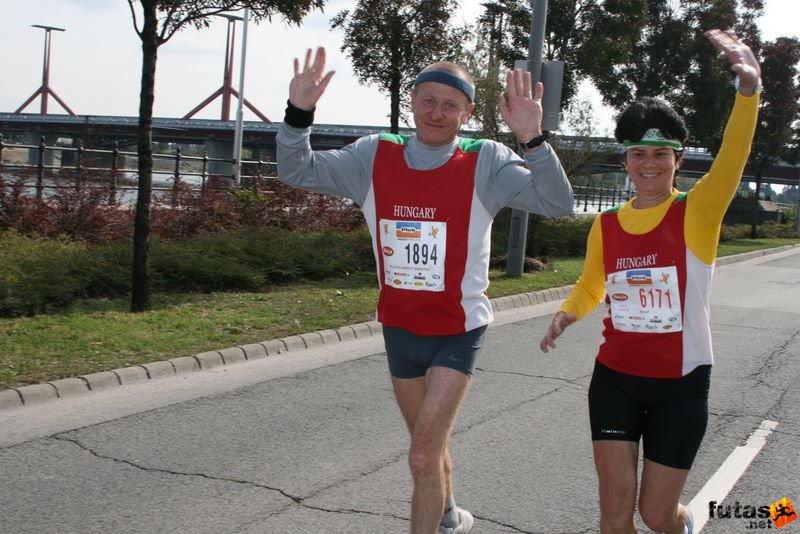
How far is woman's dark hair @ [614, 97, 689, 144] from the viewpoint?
11.5 ft

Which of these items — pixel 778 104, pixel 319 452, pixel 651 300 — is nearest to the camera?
pixel 651 300

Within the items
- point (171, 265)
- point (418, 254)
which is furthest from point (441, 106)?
point (171, 265)

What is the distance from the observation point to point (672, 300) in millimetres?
3463

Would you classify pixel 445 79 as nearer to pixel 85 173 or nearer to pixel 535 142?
pixel 535 142

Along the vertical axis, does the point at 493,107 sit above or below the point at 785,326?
above

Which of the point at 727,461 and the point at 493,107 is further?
the point at 493,107

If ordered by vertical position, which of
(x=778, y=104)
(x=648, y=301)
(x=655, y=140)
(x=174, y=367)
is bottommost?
(x=174, y=367)

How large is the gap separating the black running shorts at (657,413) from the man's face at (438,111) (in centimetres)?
115

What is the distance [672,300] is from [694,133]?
29.4m

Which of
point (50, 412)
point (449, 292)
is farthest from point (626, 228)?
point (50, 412)

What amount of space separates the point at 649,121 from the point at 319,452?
10.5 ft

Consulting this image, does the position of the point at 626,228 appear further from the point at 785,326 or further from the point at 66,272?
the point at 785,326

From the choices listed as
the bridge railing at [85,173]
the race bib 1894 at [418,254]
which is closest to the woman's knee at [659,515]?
the race bib 1894 at [418,254]

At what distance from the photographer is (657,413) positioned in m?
3.45
